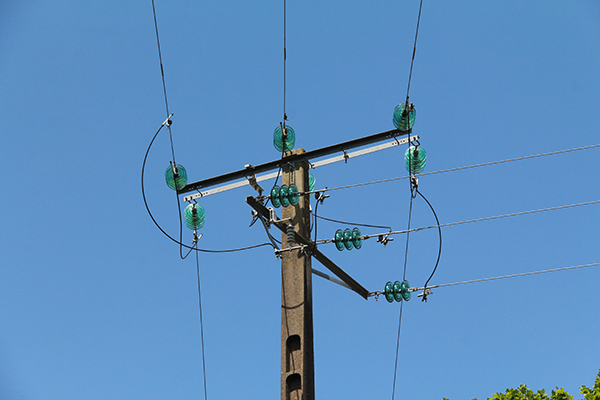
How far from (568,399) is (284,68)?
34.4ft

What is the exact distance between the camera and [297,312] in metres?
10.3

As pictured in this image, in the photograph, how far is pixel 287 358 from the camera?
10.0 metres

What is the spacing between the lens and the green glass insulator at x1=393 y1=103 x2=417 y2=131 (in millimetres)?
10773

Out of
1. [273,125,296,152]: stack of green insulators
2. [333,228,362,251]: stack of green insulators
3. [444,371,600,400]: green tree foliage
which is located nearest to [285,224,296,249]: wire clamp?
[333,228,362,251]: stack of green insulators

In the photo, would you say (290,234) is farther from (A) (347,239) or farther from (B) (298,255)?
(A) (347,239)

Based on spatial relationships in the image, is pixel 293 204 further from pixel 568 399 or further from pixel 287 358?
pixel 568 399

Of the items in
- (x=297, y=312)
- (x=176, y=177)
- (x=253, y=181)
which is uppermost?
(x=176, y=177)

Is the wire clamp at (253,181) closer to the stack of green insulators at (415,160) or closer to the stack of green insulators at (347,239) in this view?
the stack of green insulators at (347,239)

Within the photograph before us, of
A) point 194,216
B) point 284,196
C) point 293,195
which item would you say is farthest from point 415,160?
point 194,216

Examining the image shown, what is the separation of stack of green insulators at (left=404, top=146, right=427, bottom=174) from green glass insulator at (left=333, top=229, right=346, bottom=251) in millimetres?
1850

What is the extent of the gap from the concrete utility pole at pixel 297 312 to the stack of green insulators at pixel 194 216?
2285mm

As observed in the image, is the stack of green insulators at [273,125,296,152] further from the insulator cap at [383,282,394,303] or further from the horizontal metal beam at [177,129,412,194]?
the insulator cap at [383,282,394,303]

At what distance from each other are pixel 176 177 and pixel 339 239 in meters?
3.03

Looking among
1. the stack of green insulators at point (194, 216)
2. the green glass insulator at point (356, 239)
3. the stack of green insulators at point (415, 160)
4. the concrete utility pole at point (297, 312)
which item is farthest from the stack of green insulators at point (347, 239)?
the stack of green insulators at point (194, 216)
